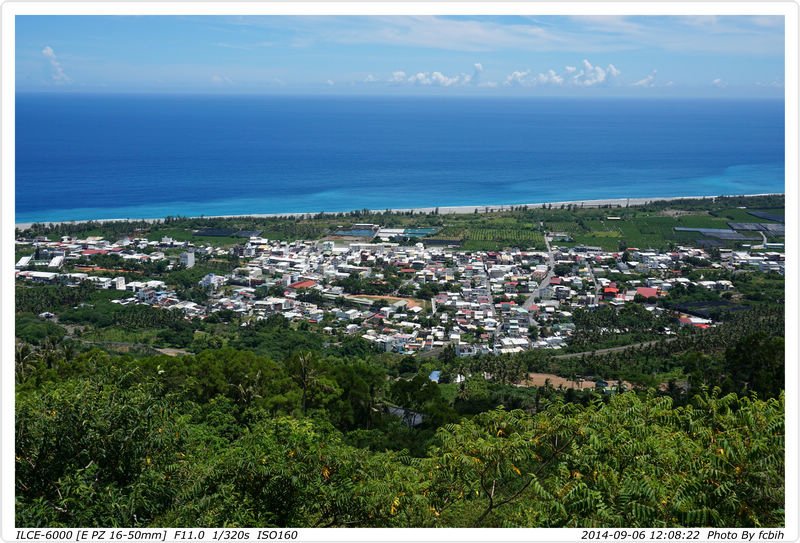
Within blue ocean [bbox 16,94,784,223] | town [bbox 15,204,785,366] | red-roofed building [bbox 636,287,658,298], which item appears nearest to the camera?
town [bbox 15,204,785,366]

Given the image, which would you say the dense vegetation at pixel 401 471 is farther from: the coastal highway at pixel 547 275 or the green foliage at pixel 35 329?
the coastal highway at pixel 547 275

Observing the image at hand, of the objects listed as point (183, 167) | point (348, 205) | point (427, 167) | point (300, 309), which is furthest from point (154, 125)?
point (300, 309)

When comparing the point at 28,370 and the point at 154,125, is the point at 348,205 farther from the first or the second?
the point at 154,125

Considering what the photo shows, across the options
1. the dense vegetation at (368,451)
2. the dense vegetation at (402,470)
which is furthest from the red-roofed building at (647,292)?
the dense vegetation at (402,470)

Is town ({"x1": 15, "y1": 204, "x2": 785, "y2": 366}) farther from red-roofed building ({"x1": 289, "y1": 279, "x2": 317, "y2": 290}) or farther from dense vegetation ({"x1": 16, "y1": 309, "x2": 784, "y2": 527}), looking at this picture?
dense vegetation ({"x1": 16, "y1": 309, "x2": 784, "y2": 527})

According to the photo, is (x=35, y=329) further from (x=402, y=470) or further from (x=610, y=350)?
(x=402, y=470)

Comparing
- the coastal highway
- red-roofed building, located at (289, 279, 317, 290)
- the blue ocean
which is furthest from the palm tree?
the coastal highway

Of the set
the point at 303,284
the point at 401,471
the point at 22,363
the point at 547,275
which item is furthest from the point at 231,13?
the point at 547,275

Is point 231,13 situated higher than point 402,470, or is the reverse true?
point 231,13
